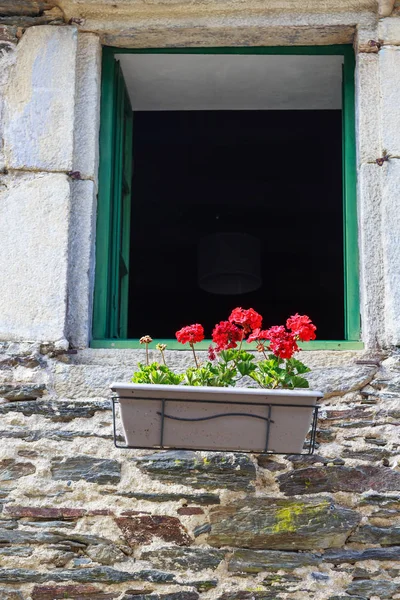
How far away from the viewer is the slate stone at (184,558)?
3.38 m

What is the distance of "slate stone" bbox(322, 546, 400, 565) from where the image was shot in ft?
11.1

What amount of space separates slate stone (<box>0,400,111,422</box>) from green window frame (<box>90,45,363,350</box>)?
0.30 meters

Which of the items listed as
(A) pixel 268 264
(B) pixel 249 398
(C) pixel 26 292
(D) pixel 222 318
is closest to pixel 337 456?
(B) pixel 249 398

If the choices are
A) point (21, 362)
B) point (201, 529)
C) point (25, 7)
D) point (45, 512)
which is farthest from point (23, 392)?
point (25, 7)

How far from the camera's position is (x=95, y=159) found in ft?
13.6

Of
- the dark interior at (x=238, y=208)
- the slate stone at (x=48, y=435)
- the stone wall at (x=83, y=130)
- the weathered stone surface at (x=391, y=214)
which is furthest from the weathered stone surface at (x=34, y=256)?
the dark interior at (x=238, y=208)

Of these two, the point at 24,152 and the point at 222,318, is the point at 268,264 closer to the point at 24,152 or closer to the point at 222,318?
the point at 222,318

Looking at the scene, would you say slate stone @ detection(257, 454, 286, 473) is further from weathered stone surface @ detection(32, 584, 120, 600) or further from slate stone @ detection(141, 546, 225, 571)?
weathered stone surface @ detection(32, 584, 120, 600)

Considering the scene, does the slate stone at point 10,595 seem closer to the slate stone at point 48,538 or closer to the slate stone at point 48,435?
the slate stone at point 48,538

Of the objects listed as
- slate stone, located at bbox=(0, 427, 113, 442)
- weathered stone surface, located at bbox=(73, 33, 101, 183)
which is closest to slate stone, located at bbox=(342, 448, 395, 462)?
slate stone, located at bbox=(0, 427, 113, 442)

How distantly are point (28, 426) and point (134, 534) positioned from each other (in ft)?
1.87

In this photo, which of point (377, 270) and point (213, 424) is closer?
point (213, 424)

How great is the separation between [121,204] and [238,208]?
2.99 m

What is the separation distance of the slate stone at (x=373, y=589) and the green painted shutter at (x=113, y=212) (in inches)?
54.2
